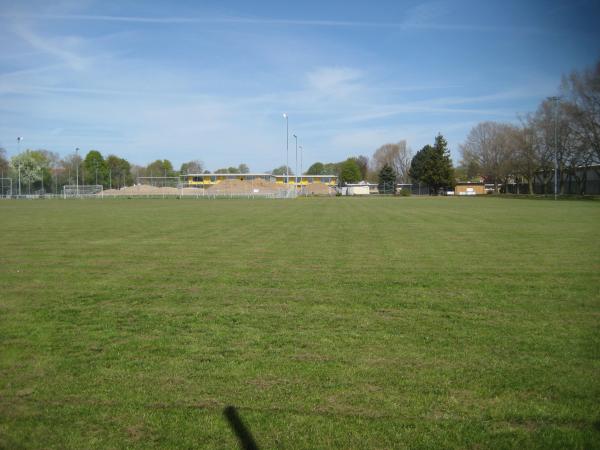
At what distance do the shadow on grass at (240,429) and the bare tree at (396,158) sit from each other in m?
133

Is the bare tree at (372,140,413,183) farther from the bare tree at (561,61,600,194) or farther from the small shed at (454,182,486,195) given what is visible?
the bare tree at (561,61,600,194)

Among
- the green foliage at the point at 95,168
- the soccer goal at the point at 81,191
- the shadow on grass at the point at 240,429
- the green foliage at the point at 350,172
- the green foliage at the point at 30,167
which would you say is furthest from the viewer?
the green foliage at the point at 350,172

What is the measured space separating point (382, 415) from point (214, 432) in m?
1.39

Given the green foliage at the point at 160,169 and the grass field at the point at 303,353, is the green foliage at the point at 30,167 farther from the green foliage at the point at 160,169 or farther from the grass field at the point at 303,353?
the grass field at the point at 303,353

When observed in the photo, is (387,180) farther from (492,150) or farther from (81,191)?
(81,191)

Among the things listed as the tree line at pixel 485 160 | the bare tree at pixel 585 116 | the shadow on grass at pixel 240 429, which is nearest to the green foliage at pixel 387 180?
the tree line at pixel 485 160

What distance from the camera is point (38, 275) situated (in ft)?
Result: 33.1

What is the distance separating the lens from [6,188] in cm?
8019

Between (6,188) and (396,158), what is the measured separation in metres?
95.1

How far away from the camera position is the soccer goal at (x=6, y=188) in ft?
258

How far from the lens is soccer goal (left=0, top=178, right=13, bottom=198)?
7875 cm

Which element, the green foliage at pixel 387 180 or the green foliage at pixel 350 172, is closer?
the green foliage at pixel 387 180

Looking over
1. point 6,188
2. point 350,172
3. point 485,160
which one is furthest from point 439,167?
point 6,188

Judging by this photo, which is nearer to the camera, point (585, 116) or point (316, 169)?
point (585, 116)
